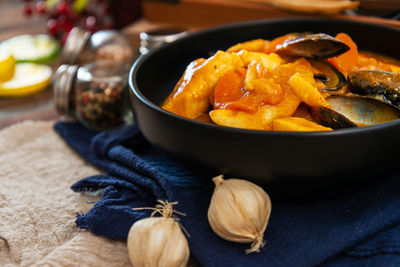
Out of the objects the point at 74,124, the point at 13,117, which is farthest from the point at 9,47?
the point at 74,124

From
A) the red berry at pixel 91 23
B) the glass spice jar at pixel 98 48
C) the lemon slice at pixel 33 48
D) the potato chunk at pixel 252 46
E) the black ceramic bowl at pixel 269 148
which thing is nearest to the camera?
the black ceramic bowl at pixel 269 148

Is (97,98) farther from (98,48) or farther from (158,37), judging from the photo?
(98,48)

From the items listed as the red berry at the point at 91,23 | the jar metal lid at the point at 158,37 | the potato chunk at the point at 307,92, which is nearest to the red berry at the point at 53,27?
the red berry at the point at 91,23

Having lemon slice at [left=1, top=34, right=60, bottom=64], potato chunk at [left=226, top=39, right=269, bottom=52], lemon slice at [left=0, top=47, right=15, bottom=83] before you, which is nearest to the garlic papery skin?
potato chunk at [left=226, top=39, right=269, bottom=52]

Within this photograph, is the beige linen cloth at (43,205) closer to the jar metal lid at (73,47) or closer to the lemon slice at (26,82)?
the lemon slice at (26,82)

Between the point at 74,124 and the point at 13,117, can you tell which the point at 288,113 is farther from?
the point at 13,117

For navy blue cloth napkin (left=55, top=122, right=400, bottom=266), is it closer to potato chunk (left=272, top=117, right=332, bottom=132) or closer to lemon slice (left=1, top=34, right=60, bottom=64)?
potato chunk (left=272, top=117, right=332, bottom=132)
